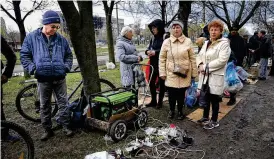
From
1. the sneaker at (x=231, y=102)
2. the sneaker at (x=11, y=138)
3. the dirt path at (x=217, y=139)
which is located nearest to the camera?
the sneaker at (x=11, y=138)

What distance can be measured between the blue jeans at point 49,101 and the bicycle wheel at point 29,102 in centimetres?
88

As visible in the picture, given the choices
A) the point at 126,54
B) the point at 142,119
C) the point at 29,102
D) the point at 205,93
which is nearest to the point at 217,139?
the point at 205,93

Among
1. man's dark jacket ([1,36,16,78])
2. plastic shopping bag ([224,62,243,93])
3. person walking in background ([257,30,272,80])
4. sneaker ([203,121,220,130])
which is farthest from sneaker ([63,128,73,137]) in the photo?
person walking in background ([257,30,272,80])

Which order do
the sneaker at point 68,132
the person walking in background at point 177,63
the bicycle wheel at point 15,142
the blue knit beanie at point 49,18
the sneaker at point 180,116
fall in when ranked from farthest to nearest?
the sneaker at point 180,116, the person walking in background at point 177,63, the sneaker at point 68,132, the blue knit beanie at point 49,18, the bicycle wheel at point 15,142

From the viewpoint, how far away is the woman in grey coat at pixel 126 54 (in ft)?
15.7

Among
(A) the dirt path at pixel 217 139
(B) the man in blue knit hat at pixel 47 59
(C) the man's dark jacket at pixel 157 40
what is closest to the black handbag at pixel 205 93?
(A) the dirt path at pixel 217 139

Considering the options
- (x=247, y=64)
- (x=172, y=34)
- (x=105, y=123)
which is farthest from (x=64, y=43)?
(x=247, y=64)

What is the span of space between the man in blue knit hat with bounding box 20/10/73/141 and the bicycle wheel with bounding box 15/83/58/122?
1.01m

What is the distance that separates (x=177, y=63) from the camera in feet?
14.8

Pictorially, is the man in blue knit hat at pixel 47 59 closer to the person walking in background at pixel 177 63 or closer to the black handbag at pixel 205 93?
the person walking in background at pixel 177 63

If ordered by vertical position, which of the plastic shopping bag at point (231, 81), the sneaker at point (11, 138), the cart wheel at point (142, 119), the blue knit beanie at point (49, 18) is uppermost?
the blue knit beanie at point (49, 18)

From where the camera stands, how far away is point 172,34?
177 inches

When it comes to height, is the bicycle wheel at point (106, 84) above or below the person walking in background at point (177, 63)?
below

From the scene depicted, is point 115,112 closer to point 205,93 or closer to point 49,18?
point 205,93
